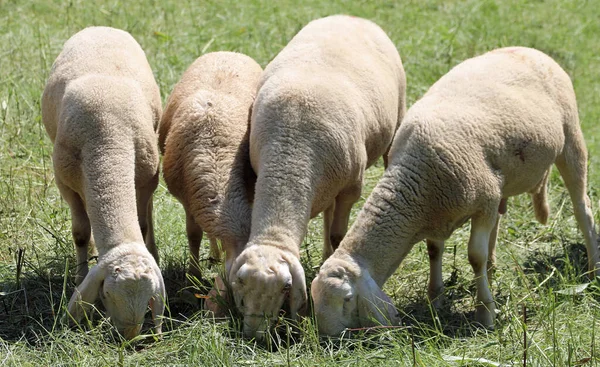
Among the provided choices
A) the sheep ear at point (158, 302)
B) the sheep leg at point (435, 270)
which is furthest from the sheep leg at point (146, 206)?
the sheep leg at point (435, 270)

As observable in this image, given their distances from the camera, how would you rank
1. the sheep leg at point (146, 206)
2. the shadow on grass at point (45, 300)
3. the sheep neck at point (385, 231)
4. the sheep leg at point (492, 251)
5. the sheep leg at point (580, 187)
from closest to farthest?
the sheep neck at point (385, 231) → the shadow on grass at point (45, 300) → the sheep leg at point (146, 206) → the sheep leg at point (580, 187) → the sheep leg at point (492, 251)

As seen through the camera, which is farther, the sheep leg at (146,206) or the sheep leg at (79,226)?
the sheep leg at (146,206)

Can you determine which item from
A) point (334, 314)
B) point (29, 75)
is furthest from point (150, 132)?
point (29, 75)

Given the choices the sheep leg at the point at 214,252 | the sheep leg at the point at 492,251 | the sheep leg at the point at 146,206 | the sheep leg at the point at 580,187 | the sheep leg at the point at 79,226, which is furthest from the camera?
the sheep leg at the point at 492,251

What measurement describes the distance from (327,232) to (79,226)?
1.81 meters

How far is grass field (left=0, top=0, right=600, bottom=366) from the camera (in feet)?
16.5

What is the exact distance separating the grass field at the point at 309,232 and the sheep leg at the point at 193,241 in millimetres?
114

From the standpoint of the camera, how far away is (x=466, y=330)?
224 inches

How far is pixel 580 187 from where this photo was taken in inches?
256

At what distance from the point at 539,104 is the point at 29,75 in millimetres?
5348

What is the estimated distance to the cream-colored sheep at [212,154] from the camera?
576 cm

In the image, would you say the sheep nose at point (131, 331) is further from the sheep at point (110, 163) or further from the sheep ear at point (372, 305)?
the sheep ear at point (372, 305)

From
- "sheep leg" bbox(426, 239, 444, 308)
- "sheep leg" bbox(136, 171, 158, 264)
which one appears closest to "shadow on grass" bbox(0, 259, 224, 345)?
"sheep leg" bbox(136, 171, 158, 264)

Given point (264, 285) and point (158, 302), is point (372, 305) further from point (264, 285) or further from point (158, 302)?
point (158, 302)
